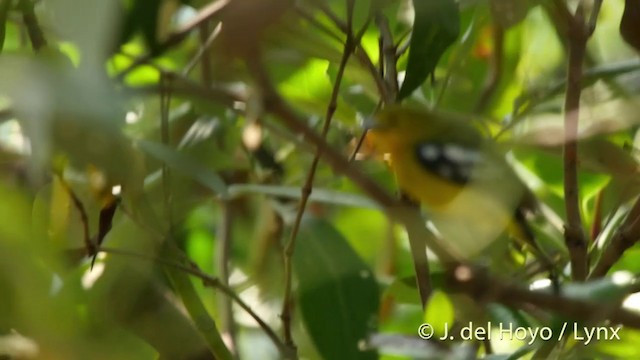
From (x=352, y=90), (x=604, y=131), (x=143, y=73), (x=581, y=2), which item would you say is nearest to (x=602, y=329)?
(x=604, y=131)

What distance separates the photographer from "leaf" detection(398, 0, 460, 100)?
79 centimetres

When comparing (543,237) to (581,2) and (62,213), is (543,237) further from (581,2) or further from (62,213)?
(62,213)

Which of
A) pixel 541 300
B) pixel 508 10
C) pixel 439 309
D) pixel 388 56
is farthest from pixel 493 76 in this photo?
pixel 541 300

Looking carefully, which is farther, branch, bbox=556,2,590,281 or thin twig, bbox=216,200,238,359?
thin twig, bbox=216,200,238,359

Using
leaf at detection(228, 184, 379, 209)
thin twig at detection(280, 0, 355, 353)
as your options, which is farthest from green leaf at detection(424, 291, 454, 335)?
leaf at detection(228, 184, 379, 209)

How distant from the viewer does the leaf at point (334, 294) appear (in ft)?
3.09

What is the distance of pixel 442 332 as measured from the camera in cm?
80

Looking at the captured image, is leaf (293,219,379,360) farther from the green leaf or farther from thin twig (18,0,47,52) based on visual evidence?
thin twig (18,0,47,52)

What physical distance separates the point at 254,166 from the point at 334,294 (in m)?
0.46

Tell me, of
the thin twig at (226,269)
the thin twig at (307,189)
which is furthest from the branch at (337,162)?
the thin twig at (226,269)

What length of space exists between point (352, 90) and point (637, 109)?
42cm

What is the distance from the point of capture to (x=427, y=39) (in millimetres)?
853

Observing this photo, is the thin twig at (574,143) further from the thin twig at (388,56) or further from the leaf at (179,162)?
the leaf at (179,162)

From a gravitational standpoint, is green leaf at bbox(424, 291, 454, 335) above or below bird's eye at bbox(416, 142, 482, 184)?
above
